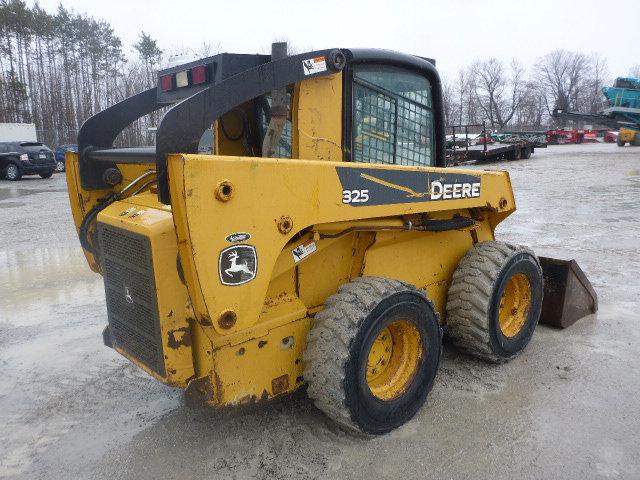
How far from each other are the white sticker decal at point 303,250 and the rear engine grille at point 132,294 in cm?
69

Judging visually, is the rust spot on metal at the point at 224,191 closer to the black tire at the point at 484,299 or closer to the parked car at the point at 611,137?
the black tire at the point at 484,299

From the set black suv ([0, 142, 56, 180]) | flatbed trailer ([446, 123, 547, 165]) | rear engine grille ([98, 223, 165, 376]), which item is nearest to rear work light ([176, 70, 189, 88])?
rear engine grille ([98, 223, 165, 376])

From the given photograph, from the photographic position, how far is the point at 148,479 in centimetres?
269

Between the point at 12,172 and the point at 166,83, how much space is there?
20295mm

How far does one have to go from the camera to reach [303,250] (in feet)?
8.87

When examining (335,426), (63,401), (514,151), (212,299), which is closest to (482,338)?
(335,426)

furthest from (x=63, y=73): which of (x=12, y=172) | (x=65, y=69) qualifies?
(x=12, y=172)

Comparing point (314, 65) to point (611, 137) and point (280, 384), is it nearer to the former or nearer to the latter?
point (280, 384)

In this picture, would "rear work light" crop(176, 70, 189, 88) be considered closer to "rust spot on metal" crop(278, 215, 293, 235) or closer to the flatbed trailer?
"rust spot on metal" crop(278, 215, 293, 235)

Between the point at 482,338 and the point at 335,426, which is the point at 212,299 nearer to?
the point at 335,426

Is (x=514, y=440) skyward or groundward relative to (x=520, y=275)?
groundward

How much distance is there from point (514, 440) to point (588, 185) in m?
14.4

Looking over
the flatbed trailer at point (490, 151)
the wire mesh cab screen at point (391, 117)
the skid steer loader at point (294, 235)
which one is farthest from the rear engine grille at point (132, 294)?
the flatbed trailer at point (490, 151)

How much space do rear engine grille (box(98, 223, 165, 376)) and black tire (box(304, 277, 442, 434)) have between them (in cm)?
78
